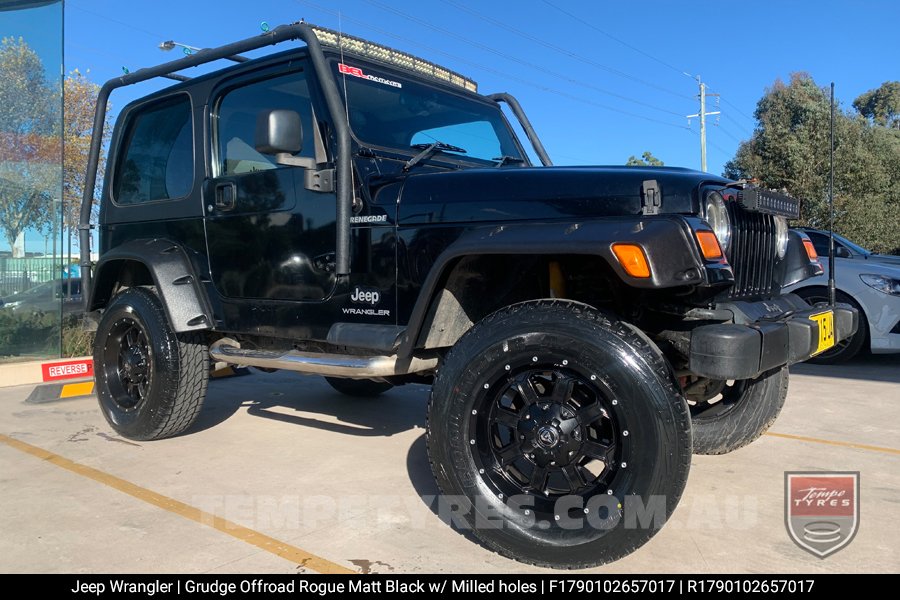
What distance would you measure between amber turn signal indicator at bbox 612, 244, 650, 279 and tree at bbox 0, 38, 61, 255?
7.68 meters

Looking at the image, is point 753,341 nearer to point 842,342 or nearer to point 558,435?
point 558,435

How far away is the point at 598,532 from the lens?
A: 8.43 ft

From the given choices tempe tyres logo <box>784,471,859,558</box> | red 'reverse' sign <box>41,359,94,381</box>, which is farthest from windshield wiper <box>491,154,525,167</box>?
red 'reverse' sign <box>41,359,94,381</box>

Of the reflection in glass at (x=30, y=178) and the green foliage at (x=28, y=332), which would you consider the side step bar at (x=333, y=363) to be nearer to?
the green foliage at (x=28, y=332)

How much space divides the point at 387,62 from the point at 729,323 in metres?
2.56

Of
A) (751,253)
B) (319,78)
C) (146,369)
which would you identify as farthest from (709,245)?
(146,369)

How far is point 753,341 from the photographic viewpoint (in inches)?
100

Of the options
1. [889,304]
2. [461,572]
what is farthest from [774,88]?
[461,572]

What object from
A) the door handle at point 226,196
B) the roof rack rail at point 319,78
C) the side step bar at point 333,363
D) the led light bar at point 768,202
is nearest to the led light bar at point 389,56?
the roof rack rail at point 319,78

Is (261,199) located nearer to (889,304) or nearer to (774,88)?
(889,304)

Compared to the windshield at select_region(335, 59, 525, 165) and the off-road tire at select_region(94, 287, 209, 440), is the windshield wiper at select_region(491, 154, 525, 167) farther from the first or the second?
the off-road tire at select_region(94, 287, 209, 440)

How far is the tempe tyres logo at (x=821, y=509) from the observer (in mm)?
2990

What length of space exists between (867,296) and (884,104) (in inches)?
1639
